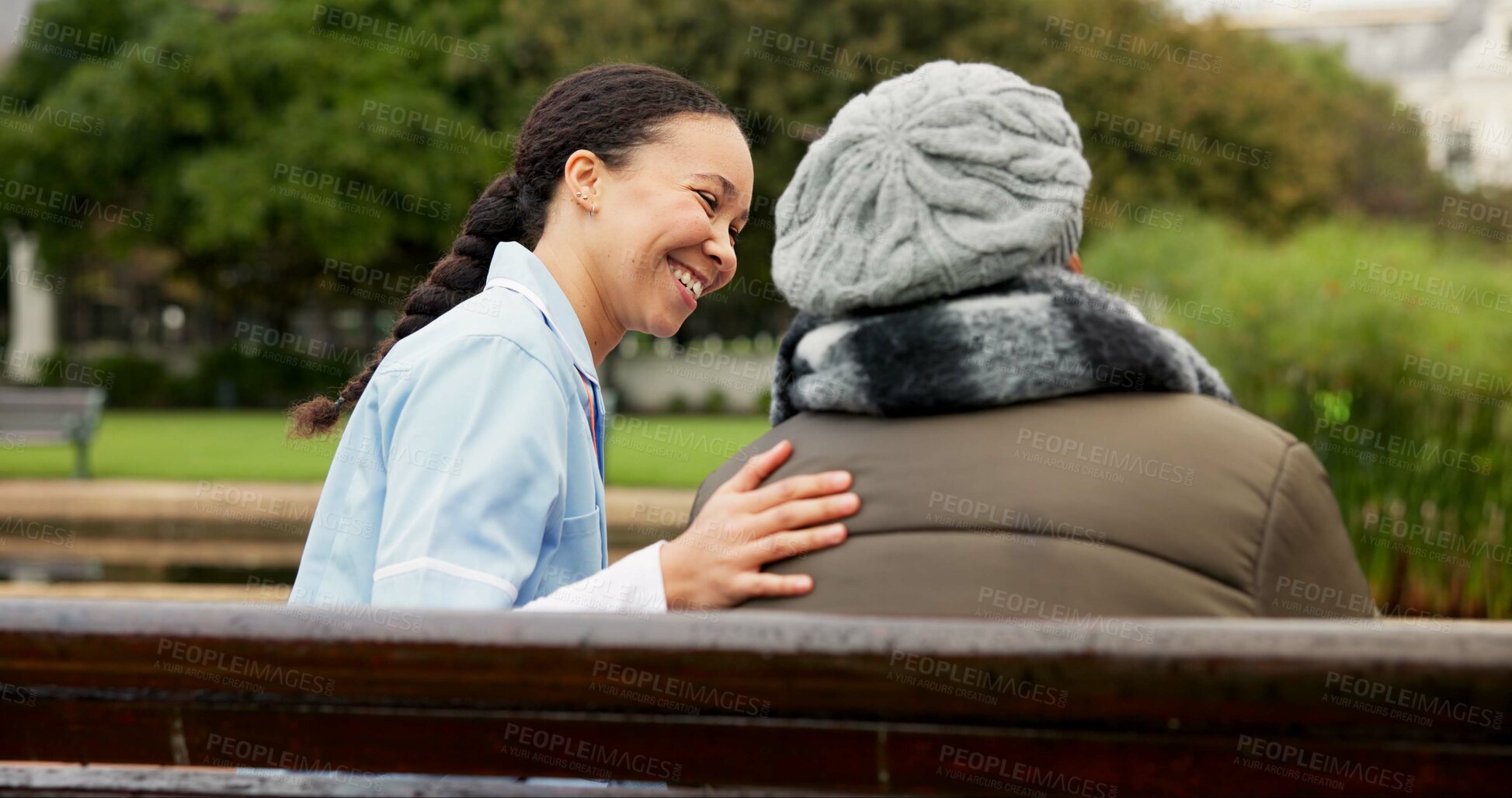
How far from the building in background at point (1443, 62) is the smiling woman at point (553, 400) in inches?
1732

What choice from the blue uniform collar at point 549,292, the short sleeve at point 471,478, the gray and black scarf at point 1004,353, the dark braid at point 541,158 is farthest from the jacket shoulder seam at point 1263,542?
the dark braid at point 541,158

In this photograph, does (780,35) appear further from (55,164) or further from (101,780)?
(101,780)

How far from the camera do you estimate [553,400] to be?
5.61ft

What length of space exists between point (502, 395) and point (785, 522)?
16.8 inches

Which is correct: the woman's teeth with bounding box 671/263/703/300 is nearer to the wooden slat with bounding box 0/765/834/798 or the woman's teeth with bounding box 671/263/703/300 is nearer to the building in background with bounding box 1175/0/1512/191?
the wooden slat with bounding box 0/765/834/798

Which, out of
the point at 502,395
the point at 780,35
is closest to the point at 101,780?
the point at 502,395

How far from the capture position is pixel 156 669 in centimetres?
128

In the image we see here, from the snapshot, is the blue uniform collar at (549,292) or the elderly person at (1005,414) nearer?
the elderly person at (1005,414)

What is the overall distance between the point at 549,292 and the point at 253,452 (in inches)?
572

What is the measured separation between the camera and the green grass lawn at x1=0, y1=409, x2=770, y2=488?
12.8 meters

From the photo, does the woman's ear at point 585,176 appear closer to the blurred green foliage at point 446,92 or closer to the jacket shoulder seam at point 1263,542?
the jacket shoulder seam at point 1263,542

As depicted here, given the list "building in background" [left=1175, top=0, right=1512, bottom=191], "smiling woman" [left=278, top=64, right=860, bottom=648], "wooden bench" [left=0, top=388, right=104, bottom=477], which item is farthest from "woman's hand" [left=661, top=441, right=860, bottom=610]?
"building in background" [left=1175, top=0, right=1512, bottom=191]

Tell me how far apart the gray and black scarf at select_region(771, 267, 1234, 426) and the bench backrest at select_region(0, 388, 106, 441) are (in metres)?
13.1

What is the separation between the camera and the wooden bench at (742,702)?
116 centimetres
